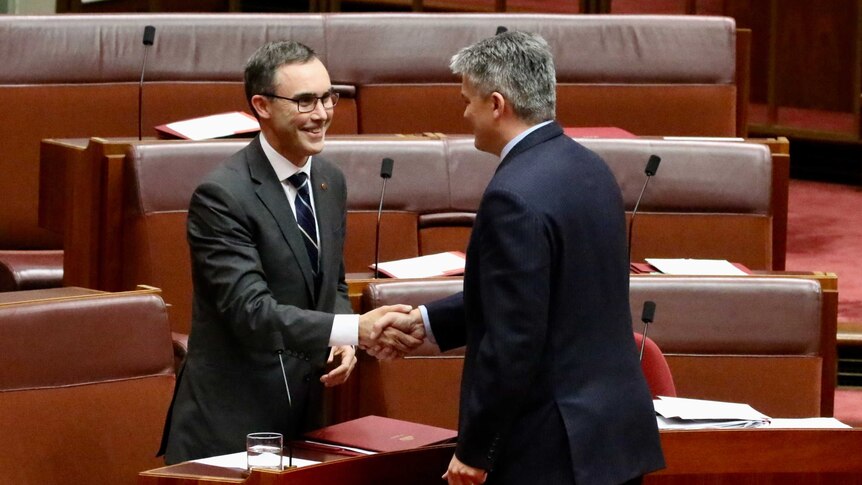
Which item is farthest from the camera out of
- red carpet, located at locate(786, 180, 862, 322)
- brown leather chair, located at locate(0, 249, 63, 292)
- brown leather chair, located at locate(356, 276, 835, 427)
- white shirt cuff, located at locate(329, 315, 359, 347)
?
red carpet, located at locate(786, 180, 862, 322)

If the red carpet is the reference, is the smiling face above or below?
above

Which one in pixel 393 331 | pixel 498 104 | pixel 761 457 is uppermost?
pixel 498 104

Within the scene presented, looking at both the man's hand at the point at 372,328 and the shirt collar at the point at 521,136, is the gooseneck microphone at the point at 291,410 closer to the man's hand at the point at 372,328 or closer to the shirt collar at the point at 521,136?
the man's hand at the point at 372,328

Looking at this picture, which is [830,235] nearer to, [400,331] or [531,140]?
[400,331]

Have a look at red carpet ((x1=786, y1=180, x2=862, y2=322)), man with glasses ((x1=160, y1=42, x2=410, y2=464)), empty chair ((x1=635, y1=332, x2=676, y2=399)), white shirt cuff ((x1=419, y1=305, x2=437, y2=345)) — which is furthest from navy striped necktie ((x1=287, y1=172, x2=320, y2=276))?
red carpet ((x1=786, y1=180, x2=862, y2=322))

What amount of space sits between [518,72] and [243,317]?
327 mm

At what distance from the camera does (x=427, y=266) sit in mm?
1741

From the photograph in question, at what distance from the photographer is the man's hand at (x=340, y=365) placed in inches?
48.9

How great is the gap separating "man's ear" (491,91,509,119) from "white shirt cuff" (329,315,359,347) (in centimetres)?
26

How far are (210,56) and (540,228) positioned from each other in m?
1.31

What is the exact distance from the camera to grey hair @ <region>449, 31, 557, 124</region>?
3.47 ft

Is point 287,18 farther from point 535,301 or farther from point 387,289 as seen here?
point 535,301

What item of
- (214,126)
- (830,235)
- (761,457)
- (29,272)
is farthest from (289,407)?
(830,235)

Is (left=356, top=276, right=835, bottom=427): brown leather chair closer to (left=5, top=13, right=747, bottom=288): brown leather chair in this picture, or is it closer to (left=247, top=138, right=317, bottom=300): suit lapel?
(left=247, top=138, right=317, bottom=300): suit lapel
